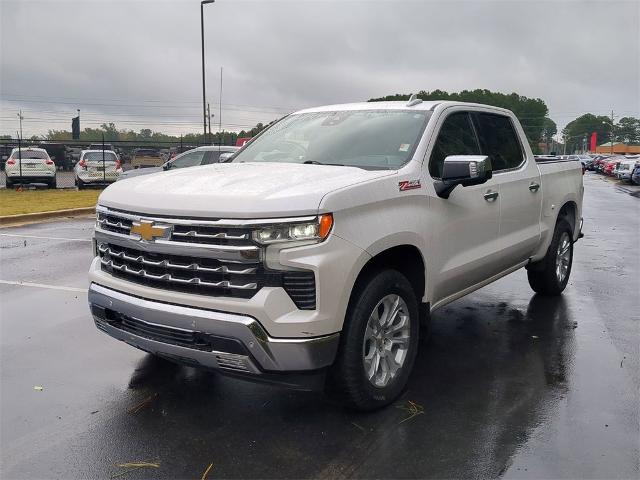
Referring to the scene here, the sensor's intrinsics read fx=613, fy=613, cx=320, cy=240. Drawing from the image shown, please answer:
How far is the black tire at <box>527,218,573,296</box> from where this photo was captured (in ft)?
21.3

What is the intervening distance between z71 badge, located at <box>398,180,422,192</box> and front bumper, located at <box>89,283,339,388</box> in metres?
1.12

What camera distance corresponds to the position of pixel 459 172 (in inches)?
160

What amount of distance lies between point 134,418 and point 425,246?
2165mm

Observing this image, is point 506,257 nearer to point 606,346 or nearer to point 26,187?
point 606,346

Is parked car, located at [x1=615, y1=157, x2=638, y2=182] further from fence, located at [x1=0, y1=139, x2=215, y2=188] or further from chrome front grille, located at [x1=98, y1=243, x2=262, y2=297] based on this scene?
chrome front grille, located at [x1=98, y1=243, x2=262, y2=297]

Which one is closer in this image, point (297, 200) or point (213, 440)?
point (297, 200)

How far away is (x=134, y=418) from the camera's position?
3.80 meters

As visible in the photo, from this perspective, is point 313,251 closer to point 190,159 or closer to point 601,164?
point 190,159

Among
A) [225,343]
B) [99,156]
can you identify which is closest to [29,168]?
[99,156]

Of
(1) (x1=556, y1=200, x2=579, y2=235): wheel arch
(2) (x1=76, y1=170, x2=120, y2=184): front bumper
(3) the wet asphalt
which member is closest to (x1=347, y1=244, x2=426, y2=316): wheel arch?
(3) the wet asphalt

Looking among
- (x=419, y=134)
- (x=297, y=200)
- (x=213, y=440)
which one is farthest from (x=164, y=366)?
(x=419, y=134)

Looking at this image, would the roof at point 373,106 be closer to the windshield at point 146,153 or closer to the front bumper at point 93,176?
the front bumper at point 93,176

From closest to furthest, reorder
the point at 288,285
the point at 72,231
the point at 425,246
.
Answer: the point at 288,285
the point at 425,246
the point at 72,231

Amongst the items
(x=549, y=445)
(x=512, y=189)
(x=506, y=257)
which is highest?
(x=512, y=189)
